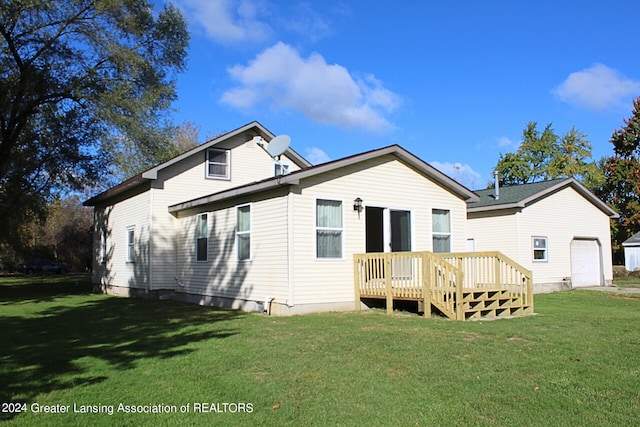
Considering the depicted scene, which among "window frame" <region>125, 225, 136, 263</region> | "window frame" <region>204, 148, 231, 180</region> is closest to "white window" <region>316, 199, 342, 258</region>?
"window frame" <region>204, 148, 231, 180</region>

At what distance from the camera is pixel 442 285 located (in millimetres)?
10883

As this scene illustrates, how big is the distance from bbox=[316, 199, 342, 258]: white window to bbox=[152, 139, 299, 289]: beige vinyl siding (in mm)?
5628

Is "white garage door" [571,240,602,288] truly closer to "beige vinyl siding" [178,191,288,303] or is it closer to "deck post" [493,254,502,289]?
"deck post" [493,254,502,289]

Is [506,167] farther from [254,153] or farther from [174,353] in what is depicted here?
[174,353]

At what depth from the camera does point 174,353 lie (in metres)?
7.30

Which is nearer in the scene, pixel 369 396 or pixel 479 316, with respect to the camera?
pixel 369 396

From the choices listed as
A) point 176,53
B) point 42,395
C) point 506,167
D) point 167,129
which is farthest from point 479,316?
point 506,167

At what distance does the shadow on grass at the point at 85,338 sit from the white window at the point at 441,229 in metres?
5.77

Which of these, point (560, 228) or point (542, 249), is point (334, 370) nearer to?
point (542, 249)

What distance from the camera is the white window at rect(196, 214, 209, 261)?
1475 centimetres

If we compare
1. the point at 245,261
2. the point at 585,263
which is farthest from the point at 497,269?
the point at 585,263

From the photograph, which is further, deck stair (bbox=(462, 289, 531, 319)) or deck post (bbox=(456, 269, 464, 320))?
deck stair (bbox=(462, 289, 531, 319))

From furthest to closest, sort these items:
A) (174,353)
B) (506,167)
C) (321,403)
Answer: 1. (506,167)
2. (174,353)
3. (321,403)

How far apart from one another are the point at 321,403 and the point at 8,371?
4098 millimetres
